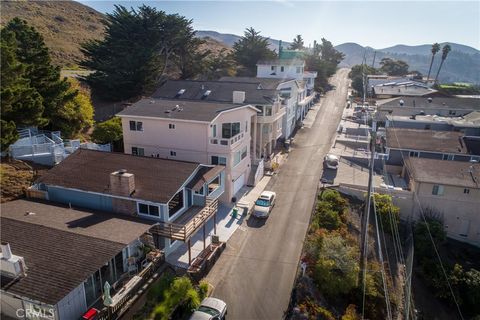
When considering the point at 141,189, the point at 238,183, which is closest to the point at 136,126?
the point at 141,189

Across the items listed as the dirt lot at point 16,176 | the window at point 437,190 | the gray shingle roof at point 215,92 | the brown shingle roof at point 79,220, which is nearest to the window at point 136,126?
the dirt lot at point 16,176

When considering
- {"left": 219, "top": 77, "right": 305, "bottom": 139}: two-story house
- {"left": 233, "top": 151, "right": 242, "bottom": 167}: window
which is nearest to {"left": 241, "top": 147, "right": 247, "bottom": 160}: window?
{"left": 233, "top": 151, "right": 242, "bottom": 167}: window

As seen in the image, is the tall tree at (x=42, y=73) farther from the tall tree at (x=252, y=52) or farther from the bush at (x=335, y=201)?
the tall tree at (x=252, y=52)

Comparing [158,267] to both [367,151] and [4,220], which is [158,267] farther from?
[367,151]

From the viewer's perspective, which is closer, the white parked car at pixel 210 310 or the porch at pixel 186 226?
the white parked car at pixel 210 310

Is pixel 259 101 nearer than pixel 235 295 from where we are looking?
No

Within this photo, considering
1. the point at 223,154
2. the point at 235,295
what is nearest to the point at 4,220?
the point at 235,295
